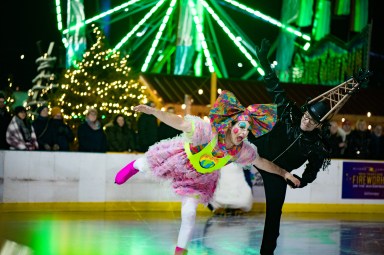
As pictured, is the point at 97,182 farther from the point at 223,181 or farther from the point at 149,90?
the point at 149,90

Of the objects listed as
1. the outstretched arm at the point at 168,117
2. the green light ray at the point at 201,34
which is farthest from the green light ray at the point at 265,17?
the outstretched arm at the point at 168,117

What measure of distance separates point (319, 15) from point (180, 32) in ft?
24.9

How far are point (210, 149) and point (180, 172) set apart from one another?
0.51 metres

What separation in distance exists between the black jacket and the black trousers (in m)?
0.20

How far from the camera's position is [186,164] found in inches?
248

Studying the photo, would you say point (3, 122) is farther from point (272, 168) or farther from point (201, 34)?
point (201, 34)

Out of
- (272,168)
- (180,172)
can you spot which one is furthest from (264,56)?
(180,172)

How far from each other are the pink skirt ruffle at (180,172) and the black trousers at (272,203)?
0.53m

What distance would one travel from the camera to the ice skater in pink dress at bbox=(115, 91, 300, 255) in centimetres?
597

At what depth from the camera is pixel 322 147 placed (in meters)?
6.57

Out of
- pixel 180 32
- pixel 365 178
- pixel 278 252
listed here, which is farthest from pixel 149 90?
pixel 278 252

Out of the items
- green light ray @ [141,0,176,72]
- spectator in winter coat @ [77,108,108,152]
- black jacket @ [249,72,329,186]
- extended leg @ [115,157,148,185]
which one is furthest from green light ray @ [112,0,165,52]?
black jacket @ [249,72,329,186]

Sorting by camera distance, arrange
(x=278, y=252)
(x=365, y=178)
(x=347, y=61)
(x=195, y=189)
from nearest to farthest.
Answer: (x=195, y=189)
(x=278, y=252)
(x=365, y=178)
(x=347, y=61)

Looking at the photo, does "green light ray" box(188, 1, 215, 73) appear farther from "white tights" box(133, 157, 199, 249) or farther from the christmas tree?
"white tights" box(133, 157, 199, 249)
